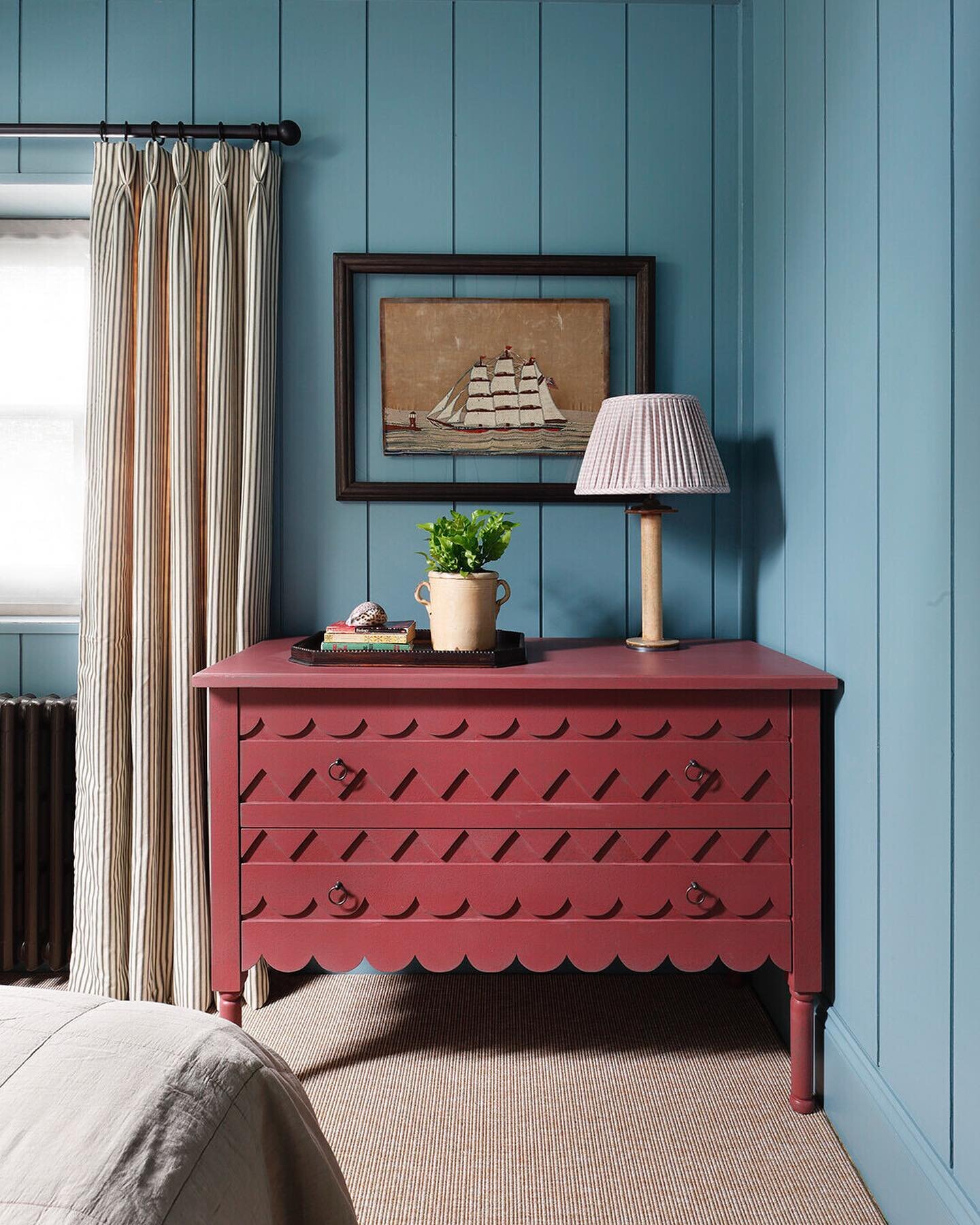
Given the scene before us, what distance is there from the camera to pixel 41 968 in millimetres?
2320

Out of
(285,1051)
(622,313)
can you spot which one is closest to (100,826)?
(285,1051)

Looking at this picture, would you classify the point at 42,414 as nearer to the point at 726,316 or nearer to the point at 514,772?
the point at 514,772

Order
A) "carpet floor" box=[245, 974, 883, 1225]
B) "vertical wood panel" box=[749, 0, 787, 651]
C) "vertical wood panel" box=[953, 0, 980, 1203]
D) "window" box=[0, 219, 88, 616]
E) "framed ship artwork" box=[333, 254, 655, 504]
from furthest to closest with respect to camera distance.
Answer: "window" box=[0, 219, 88, 616]
"framed ship artwork" box=[333, 254, 655, 504]
"vertical wood panel" box=[749, 0, 787, 651]
"carpet floor" box=[245, 974, 883, 1225]
"vertical wood panel" box=[953, 0, 980, 1203]

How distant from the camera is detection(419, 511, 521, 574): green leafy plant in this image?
190 centimetres

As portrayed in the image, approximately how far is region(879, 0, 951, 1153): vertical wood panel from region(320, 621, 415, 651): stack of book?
0.91 m

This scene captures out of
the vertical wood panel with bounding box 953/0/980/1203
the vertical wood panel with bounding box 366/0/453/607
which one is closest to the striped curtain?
the vertical wood panel with bounding box 366/0/453/607

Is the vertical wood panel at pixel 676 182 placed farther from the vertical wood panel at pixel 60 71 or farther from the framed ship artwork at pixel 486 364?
the vertical wood panel at pixel 60 71

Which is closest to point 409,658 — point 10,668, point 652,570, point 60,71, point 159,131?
point 652,570

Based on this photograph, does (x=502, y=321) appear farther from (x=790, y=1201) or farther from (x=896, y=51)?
(x=790, y=1201)

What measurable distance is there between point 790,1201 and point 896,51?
1.89 metres

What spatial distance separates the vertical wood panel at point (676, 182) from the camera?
2277 mm

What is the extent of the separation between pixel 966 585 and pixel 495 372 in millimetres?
1370

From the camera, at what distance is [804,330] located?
1.91m

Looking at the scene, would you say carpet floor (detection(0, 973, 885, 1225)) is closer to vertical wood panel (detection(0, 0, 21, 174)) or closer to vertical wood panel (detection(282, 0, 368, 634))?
vertical wood panel (detection(282, 0, 368, 634))
